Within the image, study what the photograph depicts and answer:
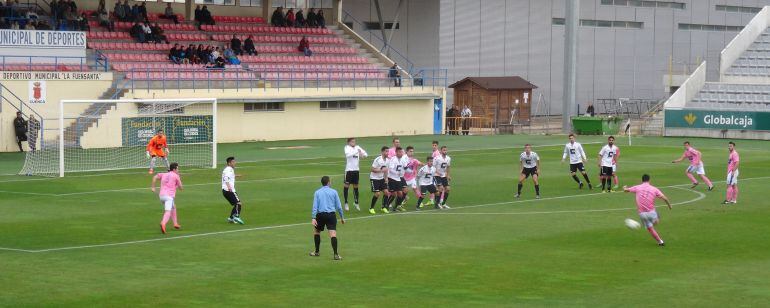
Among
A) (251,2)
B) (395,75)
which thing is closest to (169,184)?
(395,75)

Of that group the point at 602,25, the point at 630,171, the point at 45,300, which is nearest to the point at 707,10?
the point at 602,25

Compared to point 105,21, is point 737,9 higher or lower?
higher

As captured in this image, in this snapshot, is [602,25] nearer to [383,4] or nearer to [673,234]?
[383,4]

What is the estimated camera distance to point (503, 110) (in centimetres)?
7756

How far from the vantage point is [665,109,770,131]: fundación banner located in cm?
6738

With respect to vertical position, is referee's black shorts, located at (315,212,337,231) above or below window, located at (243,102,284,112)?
below

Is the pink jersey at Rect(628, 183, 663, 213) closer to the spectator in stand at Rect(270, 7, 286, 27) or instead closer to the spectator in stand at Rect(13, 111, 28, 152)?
the spectator in stand at Rect(13, 111, 28, 152)

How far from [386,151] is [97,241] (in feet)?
29.6

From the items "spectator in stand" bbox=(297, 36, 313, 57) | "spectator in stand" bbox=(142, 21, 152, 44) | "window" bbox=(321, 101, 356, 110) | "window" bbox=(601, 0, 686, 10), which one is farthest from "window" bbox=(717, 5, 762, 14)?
"spectator in stand" bbox=(142, 21, 152, 44)

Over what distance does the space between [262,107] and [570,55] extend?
20.8 meters

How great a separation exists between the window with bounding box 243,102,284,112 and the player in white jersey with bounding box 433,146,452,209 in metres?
28.8

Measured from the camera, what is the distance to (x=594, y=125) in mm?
72688

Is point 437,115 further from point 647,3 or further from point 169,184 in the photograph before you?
point 169,184

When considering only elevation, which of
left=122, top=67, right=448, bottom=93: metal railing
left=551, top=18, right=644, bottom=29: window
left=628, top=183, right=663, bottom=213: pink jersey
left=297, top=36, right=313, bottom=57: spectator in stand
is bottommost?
left=628, top=183, right=663, bottom=213: pink jersey
